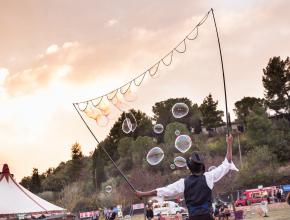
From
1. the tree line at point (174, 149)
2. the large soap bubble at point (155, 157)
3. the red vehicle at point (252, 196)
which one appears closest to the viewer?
the large soap bubble at point (155, 157)

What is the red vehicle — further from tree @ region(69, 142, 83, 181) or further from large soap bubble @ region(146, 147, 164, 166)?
tree @ region(69, 142, 83, 181)

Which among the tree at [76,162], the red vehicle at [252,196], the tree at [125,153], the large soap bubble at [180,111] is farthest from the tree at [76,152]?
the large soap bubble at [180,111]

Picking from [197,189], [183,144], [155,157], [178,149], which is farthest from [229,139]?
[155,157]

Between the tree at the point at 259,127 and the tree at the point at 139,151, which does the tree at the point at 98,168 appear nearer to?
the tree at the point at 139,151

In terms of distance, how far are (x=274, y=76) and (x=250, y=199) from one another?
44.5m

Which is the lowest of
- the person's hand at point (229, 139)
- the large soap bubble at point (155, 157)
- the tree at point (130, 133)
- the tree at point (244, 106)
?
the person's hand at point (229, 139)

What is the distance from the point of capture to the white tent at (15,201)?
2284 centimetres

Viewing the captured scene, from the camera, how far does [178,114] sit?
64.2 ft

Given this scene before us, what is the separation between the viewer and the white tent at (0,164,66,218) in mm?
22844

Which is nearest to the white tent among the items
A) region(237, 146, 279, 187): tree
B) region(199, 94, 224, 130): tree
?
region(237, 146, 279, 187): tree

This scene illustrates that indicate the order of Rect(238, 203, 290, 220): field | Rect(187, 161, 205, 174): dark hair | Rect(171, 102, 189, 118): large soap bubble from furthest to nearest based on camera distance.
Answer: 1. Rect(238, 203, 290, 220): field
2. Rect(171, 102, 189, 118): large soap bubble
3. Rect(187, 161, 205, 174): dark hair

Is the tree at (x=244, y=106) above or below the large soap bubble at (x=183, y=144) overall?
above

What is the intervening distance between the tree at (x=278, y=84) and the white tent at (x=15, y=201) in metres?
70.8

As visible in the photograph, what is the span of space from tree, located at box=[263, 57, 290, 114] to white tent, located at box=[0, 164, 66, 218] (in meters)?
70.8
